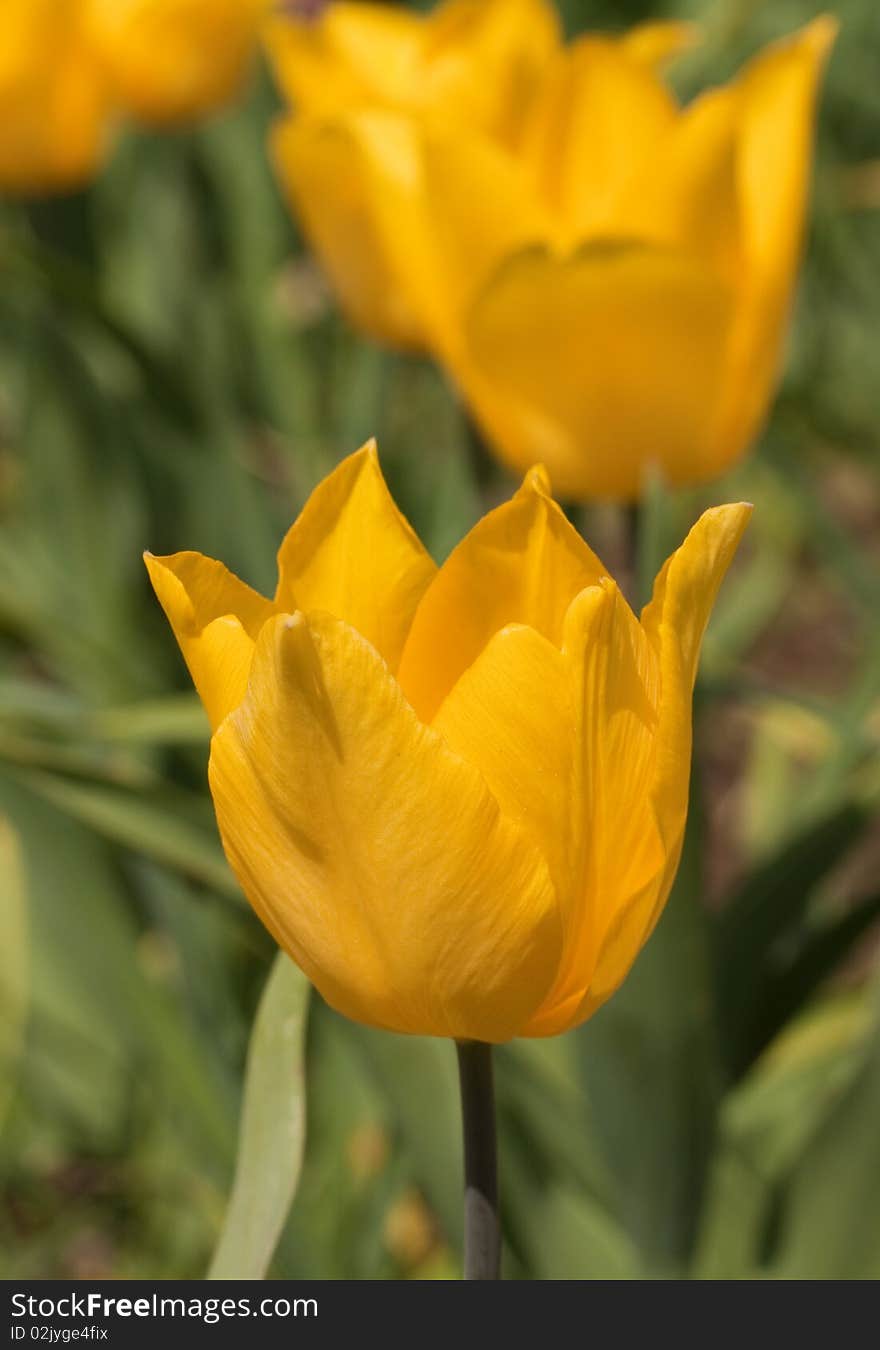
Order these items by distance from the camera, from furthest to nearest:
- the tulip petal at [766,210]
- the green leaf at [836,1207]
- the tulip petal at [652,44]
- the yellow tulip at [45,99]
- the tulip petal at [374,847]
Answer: the yellow tulip at [45,99] < the tulip petal at [652,44] < the tulip petal at [766,210] < the green leaf at [836,1207] < the tulip petal at [374,847]

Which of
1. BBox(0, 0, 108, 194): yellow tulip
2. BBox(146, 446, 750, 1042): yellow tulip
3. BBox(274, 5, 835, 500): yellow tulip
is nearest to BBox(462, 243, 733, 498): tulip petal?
BBox(274, 5, 835, 500): yellow tulip

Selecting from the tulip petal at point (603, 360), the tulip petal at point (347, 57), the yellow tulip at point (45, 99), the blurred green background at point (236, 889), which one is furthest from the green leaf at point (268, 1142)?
the yellow tulip at point (45, 99)

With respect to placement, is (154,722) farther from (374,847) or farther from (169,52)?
(169,52)

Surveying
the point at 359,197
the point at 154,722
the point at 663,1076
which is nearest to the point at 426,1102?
the point at 663,1076

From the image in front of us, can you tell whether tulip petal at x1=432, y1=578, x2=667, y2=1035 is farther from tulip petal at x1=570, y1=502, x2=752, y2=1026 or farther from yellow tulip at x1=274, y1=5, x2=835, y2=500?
yellow tulip at x1=274, y1=5, x2=835, y2=500

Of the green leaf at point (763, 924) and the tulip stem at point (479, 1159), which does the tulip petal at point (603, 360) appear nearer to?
the green leaf at point (763, 924)
